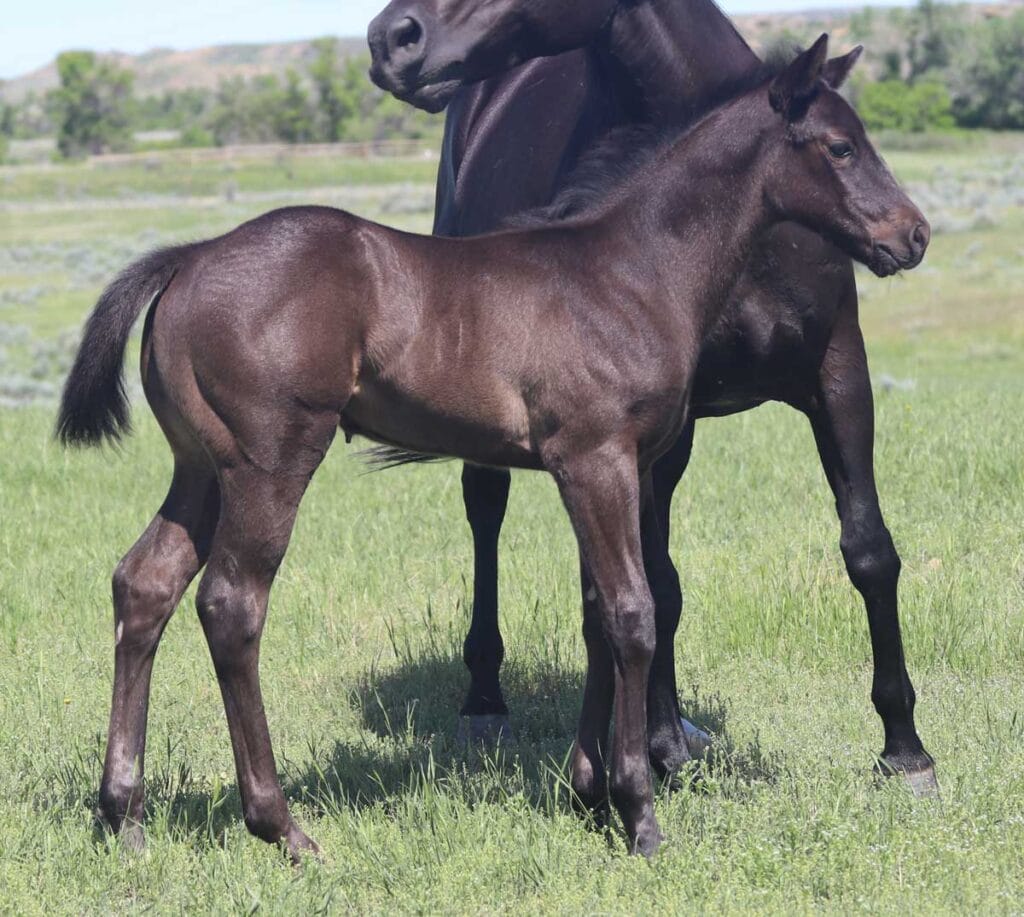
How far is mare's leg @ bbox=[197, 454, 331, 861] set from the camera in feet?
12.3

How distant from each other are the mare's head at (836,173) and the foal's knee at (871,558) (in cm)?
115

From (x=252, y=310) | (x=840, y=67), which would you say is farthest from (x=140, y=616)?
(x=840, y=67)

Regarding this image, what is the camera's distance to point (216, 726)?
5328 mm

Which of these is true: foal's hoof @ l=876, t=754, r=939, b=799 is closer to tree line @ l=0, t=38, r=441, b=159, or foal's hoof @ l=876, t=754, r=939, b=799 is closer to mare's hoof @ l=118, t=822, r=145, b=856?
mare's hoof @ l=118, t=822, r=145, b=856

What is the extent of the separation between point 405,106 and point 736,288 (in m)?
71.0

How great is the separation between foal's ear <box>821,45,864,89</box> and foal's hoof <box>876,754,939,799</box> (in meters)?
2.04

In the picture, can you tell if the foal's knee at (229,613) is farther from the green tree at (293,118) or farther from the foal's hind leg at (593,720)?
the green tree at (293,118)

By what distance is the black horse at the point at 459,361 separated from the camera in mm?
3701

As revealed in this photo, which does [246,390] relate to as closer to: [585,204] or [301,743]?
[585,204]

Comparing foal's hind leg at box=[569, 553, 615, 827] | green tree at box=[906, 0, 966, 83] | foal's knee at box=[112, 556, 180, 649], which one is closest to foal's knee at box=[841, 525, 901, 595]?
foal's hind leg at box=[569, 553, 615, 827]

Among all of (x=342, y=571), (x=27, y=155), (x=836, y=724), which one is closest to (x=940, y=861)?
(x=836, y=724)

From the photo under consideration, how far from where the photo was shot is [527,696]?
233 inches

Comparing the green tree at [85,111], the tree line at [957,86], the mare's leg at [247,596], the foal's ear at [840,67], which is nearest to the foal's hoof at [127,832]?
the mare's leg at [247,596]

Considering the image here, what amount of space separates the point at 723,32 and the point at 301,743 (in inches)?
111
